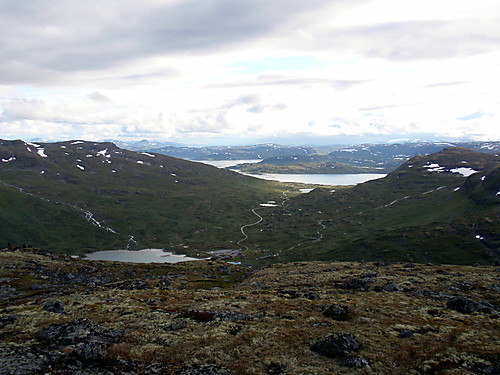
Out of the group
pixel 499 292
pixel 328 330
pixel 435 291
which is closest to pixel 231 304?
pixel 328 330

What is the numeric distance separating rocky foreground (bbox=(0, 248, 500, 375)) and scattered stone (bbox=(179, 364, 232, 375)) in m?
0.08

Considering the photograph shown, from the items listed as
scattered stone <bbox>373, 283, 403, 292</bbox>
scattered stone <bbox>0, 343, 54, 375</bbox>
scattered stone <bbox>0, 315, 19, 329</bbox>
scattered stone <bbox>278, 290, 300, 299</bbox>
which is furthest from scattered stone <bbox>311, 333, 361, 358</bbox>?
scattered stone <bbox>0, 315, 19, 329</bbox>

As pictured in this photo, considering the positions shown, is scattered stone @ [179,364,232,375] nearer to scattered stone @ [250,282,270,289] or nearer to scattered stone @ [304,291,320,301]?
scattered stone @ [304,291,320,301]

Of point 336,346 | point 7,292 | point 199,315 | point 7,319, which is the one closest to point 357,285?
point 199,315

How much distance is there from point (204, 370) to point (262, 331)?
936cm

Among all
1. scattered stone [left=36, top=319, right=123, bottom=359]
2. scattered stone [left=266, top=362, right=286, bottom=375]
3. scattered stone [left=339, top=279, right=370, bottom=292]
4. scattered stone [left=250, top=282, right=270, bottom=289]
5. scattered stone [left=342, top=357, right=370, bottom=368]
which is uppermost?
scattered stone [left=342, top=357, right=370, bottom=368]

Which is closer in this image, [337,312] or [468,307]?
[337,312]

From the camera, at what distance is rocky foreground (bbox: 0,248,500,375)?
24.9 metres

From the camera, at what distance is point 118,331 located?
3169cm

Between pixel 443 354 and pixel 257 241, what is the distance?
170886 millimetres

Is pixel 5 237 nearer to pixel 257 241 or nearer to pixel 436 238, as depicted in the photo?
pixel 257 241

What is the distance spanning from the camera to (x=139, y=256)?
16862 cm

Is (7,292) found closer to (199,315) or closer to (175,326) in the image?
(199,315)

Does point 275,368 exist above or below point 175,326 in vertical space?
above
